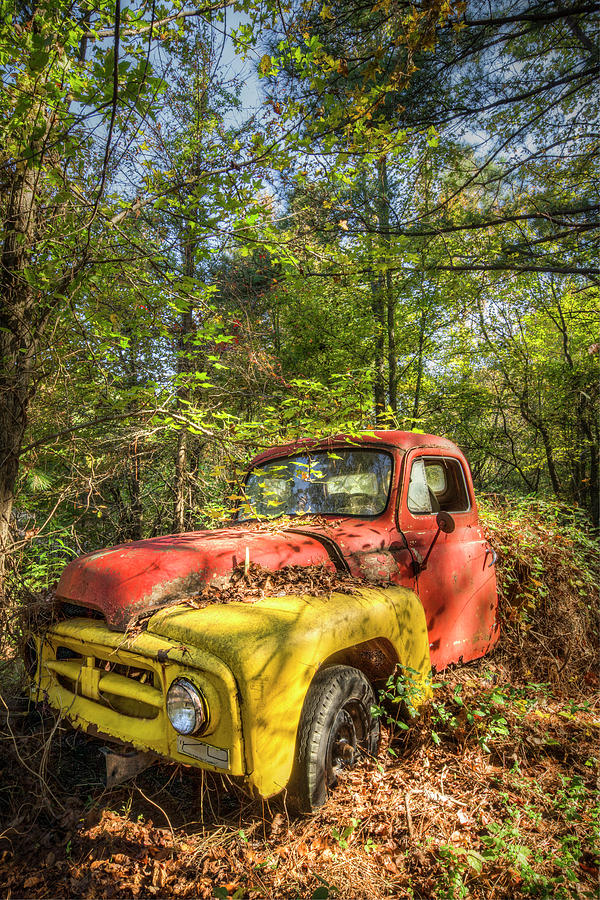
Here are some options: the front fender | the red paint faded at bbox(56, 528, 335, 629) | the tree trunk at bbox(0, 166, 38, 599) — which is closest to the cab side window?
the red paint faded at bbox(56, 528, 335, 629)

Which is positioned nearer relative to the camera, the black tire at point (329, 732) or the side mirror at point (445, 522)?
the black tire at point (329, 732)

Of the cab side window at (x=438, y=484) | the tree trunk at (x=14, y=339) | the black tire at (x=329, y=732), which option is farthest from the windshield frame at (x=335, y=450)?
the tree trunk at (x=14, y=339)

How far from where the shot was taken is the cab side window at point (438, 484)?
336cm

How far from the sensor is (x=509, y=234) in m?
5.81

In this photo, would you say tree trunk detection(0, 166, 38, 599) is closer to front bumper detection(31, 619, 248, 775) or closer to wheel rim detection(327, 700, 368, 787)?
front bumper detection(31, 619, 248, 775)

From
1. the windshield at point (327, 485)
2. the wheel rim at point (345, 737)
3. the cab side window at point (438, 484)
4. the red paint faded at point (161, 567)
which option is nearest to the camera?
the wheel rim at point (345, 737)

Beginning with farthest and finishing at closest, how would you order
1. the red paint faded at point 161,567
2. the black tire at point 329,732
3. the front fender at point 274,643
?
1. the red paint faded at point 161,567
2. the black tire at point 329,732
3. the front fender at point 274,643

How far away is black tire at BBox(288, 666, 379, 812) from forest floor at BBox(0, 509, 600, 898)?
9cm

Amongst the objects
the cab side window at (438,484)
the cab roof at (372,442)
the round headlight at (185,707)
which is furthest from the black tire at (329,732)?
the cab roof at (372,442)

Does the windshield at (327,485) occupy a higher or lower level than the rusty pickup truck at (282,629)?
higher

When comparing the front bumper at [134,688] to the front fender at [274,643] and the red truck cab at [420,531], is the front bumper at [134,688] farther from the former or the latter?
the red truck cab at [420,531]

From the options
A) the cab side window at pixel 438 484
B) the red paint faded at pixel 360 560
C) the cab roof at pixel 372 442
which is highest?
the cab roof at pixel 372 442

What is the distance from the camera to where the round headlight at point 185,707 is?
1.82 metres

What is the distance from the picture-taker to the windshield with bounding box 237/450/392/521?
128 inches
